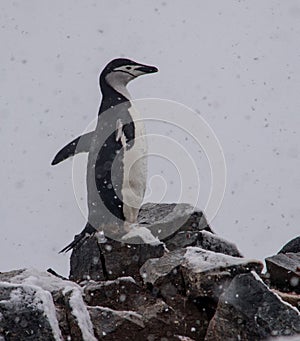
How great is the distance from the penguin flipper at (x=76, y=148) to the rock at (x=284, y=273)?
2783mm

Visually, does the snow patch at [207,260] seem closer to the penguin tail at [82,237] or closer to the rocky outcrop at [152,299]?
the rocky outcrop at [152,299]

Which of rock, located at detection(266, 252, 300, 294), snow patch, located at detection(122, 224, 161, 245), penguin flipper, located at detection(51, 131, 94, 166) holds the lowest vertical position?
rock, located at detection(266, 252, 300, 294)

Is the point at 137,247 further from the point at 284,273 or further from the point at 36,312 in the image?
the point at 36,312

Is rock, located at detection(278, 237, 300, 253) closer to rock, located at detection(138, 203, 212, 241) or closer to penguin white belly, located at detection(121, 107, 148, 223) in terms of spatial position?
rock, located at detection(138, 203, 212, 241)

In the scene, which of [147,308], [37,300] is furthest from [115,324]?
[37,300]

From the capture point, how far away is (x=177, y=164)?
8906mm

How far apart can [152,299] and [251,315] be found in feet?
3.48

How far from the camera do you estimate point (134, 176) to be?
8094 millimetres

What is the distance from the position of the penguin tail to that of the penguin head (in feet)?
5.88

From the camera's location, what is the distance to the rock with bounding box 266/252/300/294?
604cm

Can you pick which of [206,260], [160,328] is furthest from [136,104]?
[160,328]

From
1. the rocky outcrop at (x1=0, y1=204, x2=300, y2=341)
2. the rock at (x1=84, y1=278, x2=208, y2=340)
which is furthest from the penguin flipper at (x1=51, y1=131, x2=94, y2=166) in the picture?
the rock at (x1=84, y1=278, x2=208, y2=340)

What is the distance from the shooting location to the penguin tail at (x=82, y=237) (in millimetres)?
7541

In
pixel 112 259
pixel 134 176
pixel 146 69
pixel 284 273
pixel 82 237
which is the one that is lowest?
pixel 284 273
